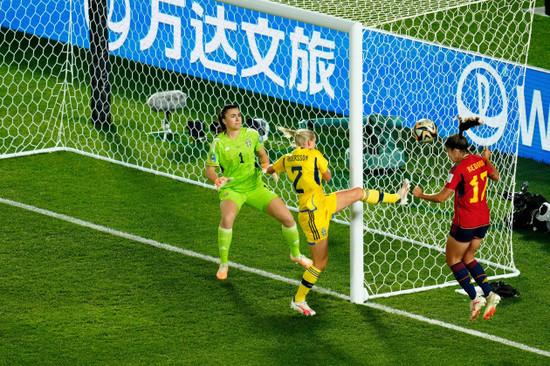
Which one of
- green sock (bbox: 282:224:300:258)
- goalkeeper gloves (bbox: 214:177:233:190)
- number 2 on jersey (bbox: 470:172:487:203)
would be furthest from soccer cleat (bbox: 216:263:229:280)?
number 2 on jersey (bbox: 470:172:487:203)

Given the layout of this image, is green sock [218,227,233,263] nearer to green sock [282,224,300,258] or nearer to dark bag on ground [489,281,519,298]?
green sock [282,224,300,258]

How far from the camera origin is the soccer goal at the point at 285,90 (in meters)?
10.0

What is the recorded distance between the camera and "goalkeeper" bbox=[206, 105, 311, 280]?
27.0ft

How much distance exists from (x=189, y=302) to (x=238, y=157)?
4.47ft

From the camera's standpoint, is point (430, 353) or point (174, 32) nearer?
point (430, 353)

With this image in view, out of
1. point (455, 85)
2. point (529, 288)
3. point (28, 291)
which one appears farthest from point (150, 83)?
point (529, 288)

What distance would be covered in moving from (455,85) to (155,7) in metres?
4.65

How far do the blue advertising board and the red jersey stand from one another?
2857 millimetres

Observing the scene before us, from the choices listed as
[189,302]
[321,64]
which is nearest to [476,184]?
[189,302]

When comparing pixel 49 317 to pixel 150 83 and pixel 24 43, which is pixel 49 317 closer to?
pixel 150 83

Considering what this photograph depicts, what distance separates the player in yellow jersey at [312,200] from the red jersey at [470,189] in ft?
2.75

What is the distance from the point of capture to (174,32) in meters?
13.4

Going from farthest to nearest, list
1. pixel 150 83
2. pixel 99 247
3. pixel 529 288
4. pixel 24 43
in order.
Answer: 1. pixel 24 43
2. pixel 150 83
3. pixel 99 247
4. pixel 529 288

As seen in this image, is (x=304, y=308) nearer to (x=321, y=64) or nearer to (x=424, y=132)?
(x=424, y=132)
